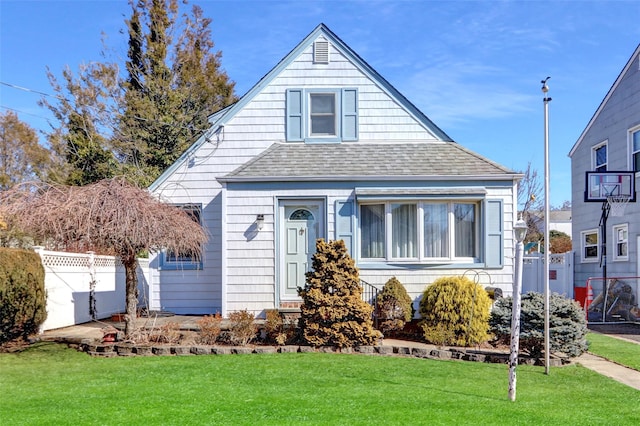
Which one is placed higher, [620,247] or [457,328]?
[620,247]

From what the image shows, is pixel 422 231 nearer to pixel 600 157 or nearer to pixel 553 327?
pixel 553 327

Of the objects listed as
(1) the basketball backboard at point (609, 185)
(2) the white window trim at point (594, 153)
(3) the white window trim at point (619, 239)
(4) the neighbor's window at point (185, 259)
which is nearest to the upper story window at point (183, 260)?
(4) the neighbor's window at point (185, 259)

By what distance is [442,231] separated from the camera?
470 inches

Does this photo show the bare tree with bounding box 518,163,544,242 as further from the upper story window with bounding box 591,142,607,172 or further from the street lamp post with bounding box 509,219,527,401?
the street lamp post with bounding box 509,219,527,401

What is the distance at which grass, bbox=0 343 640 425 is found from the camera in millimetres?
5738

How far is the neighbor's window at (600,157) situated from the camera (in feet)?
60.6

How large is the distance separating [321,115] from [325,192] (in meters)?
2.29

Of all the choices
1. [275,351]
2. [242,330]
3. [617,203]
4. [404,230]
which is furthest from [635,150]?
[242,330]

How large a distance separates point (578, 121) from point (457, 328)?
15332 millimetres

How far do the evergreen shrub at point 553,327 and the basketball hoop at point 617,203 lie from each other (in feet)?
26.0

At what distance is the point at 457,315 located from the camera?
10.1m

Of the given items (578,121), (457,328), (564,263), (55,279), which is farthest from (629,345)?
(578,121)

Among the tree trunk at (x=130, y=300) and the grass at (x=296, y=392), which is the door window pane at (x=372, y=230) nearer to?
the grass at (x=296, y=392)

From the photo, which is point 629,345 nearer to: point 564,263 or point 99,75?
point 564,263
